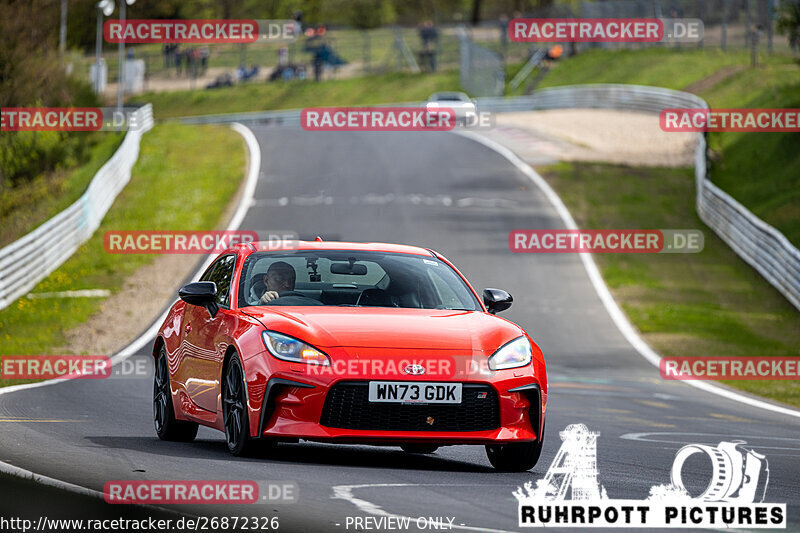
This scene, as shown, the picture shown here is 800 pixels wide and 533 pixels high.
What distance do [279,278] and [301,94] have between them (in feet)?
236

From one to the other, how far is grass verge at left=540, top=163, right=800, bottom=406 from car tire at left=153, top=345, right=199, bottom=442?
9.64m

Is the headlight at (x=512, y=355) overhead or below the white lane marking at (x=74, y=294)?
overhead

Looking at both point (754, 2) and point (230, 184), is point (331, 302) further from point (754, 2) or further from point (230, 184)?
point (754, 2)

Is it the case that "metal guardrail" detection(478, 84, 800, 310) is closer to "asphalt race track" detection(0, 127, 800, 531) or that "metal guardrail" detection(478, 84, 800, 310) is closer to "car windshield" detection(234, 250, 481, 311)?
"asphalt race track" detection(0, 127, 800, 531)

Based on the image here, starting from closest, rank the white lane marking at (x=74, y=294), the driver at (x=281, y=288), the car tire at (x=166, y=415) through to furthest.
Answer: the driver at (x=281, y=288)
the car tire at (x=166, y=415)
the white lane marking at (x=74, y=294)

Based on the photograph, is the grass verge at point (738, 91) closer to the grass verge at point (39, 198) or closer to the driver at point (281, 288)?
the grass verge at point (39, 198)

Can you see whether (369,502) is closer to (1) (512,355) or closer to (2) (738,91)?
(1) (512,355)

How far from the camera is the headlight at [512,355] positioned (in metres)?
8.41

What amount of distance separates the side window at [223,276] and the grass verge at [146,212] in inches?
424

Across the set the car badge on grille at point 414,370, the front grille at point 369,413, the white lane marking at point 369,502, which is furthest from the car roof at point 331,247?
the white lane marking at point 369,502

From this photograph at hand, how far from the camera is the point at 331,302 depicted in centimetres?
923

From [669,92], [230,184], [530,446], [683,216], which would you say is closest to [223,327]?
[530,446]

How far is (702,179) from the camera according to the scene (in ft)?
126

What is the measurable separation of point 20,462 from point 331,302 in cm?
234
